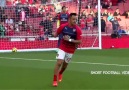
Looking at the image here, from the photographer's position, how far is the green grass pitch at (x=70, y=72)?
9.51m

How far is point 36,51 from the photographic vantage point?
18.6 meters

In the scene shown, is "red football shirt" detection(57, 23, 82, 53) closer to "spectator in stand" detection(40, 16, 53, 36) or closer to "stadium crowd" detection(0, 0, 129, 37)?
"stadium crowd" detection(0, 0, 129, 37)

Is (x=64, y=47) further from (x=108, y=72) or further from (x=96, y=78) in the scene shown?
(x=108, y=72)

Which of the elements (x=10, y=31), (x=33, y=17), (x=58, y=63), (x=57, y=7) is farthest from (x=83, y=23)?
(x=58, y=63)

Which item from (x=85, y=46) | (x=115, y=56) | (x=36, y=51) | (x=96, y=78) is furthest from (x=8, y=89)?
(x=85, y=46)

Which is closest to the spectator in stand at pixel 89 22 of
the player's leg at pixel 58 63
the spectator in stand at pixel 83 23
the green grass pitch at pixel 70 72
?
the spectator in stand at pixel 83 23

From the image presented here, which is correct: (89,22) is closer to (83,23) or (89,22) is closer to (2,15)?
(83,23)

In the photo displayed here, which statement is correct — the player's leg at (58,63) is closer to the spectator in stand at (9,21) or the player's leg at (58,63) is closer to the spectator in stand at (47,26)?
the spectator in stand at (47,26)

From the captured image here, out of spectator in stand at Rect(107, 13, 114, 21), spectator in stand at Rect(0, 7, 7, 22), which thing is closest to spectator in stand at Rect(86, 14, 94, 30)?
spectator in stand at Rect(107, 13, 114, 21)

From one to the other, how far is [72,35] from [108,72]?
8.60ft

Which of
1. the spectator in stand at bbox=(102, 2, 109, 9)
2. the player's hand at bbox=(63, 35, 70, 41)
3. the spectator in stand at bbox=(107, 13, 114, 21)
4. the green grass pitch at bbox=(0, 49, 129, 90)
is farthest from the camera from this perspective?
the spectator in stand at bbox=(102, 2, 109, 9)

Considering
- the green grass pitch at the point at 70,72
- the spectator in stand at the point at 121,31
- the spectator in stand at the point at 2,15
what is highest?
the spectator in stand at the point at 2,15

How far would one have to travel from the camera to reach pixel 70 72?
38.7 feet

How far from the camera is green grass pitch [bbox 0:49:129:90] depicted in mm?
9506
